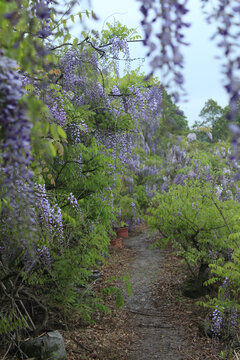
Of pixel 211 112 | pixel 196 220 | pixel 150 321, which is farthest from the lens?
pixel 211 112

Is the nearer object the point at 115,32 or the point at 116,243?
the point at 115,32

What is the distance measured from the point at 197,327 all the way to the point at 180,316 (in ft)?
1.52

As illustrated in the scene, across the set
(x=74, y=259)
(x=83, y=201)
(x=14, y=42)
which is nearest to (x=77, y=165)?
(x=83, y=201)

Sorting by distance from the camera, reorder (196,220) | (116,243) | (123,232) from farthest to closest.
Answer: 1. (123,232)
2. (116,243)
3. (196,220)

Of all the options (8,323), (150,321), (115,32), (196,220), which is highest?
(115,32)

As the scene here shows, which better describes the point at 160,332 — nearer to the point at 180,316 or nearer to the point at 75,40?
the point at 180,316

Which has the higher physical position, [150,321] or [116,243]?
[116,243]

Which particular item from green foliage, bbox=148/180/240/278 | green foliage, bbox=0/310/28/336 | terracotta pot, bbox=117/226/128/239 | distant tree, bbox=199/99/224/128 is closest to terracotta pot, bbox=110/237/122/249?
terracotta pot, bbox=117/226/128/239

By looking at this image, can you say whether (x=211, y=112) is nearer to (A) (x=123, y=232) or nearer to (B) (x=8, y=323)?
(A) (x=123, y=232)

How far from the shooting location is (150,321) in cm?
547

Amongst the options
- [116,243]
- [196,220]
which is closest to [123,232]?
[116,243]

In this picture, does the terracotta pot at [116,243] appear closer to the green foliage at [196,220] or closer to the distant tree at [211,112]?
the green foliage at [196,220]

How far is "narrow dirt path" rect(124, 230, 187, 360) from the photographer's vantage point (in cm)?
456

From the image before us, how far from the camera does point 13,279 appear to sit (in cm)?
408
